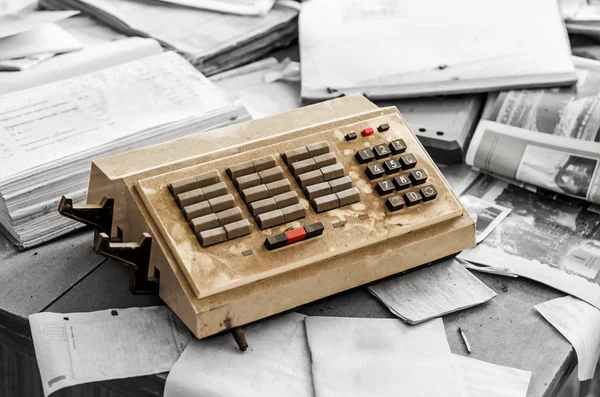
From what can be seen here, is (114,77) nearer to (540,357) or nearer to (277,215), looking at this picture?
(277,215)

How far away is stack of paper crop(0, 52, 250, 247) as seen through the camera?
0.77 m

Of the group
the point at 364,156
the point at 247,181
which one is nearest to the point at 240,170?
the point at 247,181

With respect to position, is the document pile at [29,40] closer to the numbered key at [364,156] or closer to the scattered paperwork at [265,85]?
the scattered paperwork at [265,85]

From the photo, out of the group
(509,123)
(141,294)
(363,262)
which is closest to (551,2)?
(509,123)

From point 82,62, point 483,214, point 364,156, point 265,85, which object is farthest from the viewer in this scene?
point 265,85

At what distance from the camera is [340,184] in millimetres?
692

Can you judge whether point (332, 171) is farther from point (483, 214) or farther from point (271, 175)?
point (483, 214)

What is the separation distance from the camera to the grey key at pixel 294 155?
2.31 feet

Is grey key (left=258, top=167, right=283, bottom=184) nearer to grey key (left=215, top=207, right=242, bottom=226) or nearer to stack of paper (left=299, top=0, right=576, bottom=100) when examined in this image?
grey key (left=215, top=207, right=242, bottom=226)

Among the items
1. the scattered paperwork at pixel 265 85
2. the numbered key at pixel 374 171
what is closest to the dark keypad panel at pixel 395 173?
the numbered key at pixel 374 171

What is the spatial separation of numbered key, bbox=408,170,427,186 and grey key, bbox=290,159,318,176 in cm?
9

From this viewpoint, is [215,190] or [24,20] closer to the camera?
[215,190]

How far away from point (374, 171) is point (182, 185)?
0.61 ft

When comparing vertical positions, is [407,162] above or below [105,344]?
above
